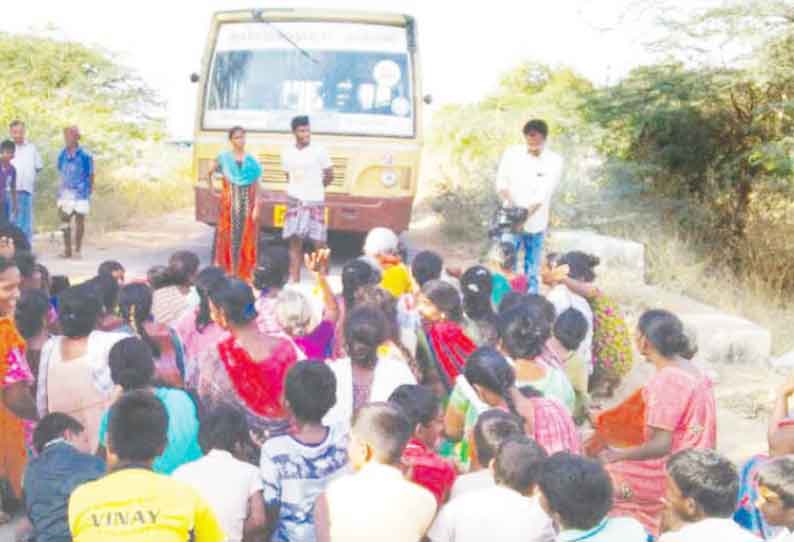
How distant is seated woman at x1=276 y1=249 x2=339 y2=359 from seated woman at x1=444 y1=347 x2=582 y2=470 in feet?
2.94

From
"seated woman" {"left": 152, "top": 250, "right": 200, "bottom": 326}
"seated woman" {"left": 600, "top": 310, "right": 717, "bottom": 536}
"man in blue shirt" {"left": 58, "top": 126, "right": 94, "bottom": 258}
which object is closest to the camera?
"seated woman" {"left": 600, "top": 310, "right": 717, "bottom": 536}

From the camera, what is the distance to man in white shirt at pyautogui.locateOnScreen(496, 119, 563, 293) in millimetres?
7633

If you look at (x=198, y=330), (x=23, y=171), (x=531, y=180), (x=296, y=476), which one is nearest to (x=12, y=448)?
(x=198, y=330)

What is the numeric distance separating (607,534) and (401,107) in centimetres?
797

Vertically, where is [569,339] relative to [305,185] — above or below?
below

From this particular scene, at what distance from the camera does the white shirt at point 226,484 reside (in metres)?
3.14

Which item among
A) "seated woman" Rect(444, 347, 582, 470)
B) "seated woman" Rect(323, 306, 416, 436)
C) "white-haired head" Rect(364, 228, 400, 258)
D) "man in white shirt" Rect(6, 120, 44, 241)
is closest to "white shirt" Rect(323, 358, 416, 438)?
"seated woman" Rect(323, 306, 416, 436)

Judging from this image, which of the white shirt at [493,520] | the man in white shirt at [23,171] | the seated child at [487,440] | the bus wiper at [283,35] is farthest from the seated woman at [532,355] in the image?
the man in white shirt at [23,171]

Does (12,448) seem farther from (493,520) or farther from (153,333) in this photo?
(493,520)

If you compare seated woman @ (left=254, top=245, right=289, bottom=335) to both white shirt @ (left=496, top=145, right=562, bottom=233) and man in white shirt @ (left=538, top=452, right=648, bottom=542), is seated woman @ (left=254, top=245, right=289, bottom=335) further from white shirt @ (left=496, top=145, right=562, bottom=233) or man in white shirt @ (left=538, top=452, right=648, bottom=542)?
white shirt @ (left=496, top=145, right=562, bottom=233)

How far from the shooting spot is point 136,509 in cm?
257

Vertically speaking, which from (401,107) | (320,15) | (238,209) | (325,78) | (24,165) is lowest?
(238,209)

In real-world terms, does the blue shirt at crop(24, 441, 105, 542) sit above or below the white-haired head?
below

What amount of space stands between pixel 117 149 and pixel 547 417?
58.7ft
